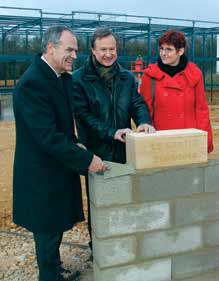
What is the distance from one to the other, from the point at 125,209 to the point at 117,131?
0.57 meters

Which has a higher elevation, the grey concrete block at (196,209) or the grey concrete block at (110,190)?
the grey concrete block at (110,190)

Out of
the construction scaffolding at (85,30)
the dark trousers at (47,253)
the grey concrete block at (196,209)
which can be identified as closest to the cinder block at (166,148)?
the grey concrete block at (196,209)

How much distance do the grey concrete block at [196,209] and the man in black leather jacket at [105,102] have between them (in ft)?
1.93

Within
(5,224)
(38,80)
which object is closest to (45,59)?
(38,80)

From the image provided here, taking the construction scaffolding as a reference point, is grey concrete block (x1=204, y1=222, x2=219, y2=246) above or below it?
below

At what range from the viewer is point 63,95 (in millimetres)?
2684

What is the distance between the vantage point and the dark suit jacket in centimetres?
250

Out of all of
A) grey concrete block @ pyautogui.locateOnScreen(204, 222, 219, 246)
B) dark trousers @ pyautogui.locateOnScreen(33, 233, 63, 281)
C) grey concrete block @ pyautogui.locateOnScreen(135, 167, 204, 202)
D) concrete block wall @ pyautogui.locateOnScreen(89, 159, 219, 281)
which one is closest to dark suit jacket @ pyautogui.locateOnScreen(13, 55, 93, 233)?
dark trousers @ pyautogui.locateOnScreen(33, 233, 63, 281)

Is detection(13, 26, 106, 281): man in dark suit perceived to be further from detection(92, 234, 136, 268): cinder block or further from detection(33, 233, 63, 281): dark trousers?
detection(92, 234, 136, 268): cinder block

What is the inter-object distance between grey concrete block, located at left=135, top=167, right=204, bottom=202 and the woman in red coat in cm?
58

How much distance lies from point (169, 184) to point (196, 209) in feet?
1.00

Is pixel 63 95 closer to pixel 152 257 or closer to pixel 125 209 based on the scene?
pixel 125 209

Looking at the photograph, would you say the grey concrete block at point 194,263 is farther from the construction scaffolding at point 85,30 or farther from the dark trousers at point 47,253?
the construction scaffolding at point 85,30

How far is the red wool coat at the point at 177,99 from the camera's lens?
3.11 metres
